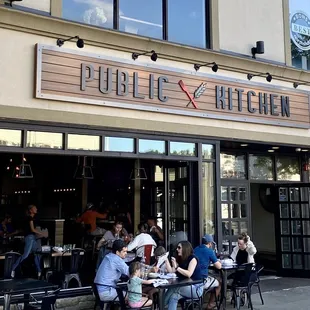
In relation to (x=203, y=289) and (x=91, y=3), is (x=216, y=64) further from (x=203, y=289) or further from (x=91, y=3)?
(x=203, y=289)

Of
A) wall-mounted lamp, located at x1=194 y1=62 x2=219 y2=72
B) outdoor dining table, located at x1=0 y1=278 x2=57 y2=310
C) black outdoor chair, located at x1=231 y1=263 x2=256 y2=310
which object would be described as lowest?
black outdoor chair, located at x1=231 y1=263 x2=256 y2=310

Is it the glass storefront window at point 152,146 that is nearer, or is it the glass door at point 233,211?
the glass storefront window at point 152,146

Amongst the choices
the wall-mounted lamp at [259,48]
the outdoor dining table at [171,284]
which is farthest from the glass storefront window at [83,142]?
the wall-mounted lamp at [259,48]

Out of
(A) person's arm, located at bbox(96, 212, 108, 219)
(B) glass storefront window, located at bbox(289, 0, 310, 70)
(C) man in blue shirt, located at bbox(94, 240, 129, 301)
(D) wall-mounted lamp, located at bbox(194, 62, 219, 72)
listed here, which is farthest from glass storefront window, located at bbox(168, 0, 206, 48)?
(A) person's arm, located at bbox(96, 212, 108, 219)

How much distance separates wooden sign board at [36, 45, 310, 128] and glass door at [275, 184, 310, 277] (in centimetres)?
208

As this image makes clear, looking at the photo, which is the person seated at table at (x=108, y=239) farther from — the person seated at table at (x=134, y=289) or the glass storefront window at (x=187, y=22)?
the glass storefront window at (x=187, y=22)

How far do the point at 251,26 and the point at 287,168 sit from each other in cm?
396

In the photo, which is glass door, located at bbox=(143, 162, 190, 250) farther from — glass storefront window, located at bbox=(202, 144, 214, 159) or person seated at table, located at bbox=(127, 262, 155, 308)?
person seated at table, located at bbox=(127, 262, 155, 308)

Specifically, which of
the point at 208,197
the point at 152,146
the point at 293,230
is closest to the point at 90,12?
the point at 152,146

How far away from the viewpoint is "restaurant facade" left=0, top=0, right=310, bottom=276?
7.22m

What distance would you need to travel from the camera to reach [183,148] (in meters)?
8.84

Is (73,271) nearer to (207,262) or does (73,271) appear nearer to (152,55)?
(207,262)

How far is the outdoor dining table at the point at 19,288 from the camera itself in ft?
18.9

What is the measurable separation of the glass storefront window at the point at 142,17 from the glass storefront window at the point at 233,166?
351cm
